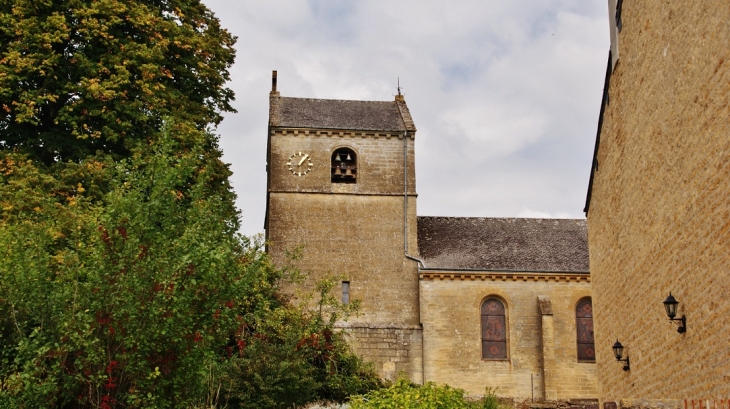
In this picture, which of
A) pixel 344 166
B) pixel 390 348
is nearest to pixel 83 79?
pixel 344 166

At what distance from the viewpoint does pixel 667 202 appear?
12.9 metres

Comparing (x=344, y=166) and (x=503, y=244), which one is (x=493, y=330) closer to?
(x=503, y=244)

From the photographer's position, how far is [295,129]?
108 feet

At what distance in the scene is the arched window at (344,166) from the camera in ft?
109

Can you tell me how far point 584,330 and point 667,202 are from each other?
797 inches

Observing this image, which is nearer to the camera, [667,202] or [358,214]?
[667,202]

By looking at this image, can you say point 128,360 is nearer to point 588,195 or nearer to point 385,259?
point 588,195

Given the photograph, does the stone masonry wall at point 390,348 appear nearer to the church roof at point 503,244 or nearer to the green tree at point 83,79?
the church roof at point 503,244

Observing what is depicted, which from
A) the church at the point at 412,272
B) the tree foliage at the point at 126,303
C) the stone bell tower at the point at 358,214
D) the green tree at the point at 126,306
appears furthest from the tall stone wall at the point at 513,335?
the green tree at the point at 126,306

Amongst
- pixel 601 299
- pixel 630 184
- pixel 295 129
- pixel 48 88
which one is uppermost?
pixel 295 129

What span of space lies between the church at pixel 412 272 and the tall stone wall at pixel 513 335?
37mm

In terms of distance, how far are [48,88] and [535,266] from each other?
1847 cm

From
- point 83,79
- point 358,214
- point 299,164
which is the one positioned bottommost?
point 358,214

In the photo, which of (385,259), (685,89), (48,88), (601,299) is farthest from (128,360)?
(385,259)
